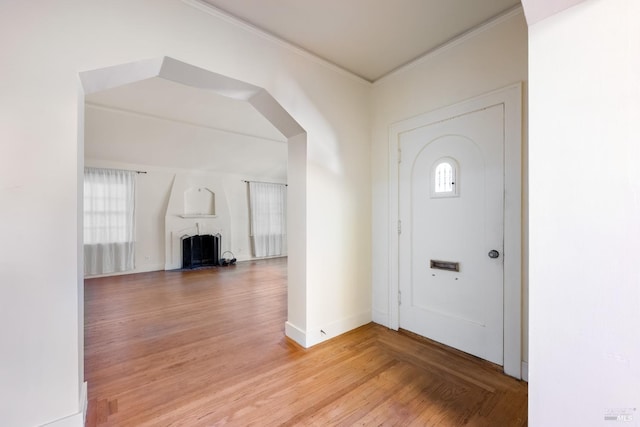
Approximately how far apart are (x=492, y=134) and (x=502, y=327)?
1.56 meters

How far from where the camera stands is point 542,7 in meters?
1.13

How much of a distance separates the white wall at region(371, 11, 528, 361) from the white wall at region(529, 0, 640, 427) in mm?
1065

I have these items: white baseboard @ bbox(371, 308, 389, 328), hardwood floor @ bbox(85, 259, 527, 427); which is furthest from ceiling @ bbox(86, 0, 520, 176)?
hardwood floor @ bbox(85, 259, 527, 427)

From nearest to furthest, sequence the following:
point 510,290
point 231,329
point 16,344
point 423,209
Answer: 1. point 16,344
2. point 510,290
3. point 423,209
4. point 231,329

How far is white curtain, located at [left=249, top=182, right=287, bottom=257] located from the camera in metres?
7.78

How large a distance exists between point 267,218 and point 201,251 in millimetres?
2079

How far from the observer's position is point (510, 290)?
213 centimetres

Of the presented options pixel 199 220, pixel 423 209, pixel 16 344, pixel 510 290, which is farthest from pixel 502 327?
pixel 199 220

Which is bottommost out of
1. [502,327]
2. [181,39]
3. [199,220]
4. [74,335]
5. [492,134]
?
[502,327]

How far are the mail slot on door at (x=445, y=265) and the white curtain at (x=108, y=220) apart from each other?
6.12 meters

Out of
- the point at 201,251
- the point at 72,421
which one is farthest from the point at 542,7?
the point at 201,251

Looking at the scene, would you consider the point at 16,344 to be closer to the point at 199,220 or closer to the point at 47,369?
the point at 47,369

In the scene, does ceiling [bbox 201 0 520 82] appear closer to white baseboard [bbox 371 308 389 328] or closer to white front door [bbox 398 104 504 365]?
white front door [bbox 398 104 504 365]

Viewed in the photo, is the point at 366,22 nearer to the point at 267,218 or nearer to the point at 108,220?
the point at 108,220
